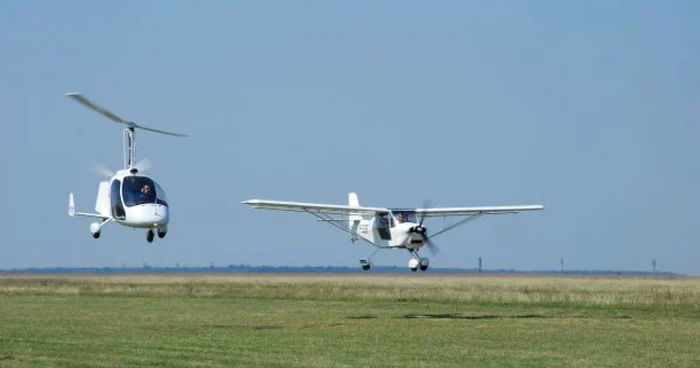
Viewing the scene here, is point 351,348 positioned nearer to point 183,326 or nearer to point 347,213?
point 183,326

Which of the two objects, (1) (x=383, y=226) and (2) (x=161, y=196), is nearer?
(2) (x=161, y=196)

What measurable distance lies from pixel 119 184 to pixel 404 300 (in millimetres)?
24594

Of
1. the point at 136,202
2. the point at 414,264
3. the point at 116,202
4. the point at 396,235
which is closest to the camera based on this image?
the point at 136,202

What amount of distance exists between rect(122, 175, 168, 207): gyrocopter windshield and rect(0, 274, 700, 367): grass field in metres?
4.06

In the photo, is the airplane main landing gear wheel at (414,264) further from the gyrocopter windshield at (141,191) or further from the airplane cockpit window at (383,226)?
the gyrocopter windshield at (141,191)

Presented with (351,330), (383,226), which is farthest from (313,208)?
(351,330)

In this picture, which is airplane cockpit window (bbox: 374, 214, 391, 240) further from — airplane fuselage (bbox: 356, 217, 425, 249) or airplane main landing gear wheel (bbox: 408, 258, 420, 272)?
airplane main landing gear wheel (bbox: 408, 258, 420, 272)

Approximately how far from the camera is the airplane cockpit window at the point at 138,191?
38375 millimetres

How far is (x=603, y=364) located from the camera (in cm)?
2952

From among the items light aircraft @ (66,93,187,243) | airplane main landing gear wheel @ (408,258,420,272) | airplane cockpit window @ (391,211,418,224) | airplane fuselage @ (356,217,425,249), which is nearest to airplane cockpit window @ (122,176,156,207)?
light aircraft @ (66,93,187,243)

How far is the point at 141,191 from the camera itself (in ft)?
126

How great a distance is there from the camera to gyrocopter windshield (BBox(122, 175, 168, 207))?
38375 millimetres

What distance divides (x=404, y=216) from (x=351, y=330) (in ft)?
59.9

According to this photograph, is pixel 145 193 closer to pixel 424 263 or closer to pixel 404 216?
pixel 424 263
